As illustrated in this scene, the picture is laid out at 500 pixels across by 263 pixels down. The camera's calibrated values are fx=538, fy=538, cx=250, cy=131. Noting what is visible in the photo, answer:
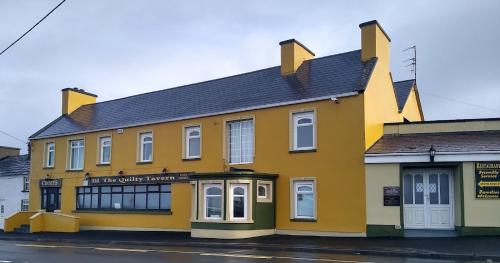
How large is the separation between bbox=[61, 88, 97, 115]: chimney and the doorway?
18.3 feet

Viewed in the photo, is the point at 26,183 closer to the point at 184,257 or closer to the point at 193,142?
the point at 193,142

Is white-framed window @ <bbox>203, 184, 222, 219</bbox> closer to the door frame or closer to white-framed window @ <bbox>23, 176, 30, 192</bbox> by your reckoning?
the door frame

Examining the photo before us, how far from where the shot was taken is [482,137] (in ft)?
68.5

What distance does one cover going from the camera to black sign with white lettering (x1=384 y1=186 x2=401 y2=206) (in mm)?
20719

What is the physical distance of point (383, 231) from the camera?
2073 cm

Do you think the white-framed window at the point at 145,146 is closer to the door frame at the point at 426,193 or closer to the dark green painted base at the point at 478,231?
the door frame at the point at 426,193

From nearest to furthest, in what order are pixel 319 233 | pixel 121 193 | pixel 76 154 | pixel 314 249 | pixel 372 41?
pixel 314 249 → pixel 319 233 → pixel 372 41 → pixel 121 193 → pixel 76 154

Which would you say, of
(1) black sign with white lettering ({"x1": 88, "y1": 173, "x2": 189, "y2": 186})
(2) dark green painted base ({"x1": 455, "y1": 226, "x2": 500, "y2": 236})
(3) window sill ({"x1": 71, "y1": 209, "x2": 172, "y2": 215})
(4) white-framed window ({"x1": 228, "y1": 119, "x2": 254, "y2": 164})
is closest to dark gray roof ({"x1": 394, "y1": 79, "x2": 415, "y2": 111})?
(4) white-framed window ({"x1": 228, "y1": 119, "x2": 254, "y2": 164})

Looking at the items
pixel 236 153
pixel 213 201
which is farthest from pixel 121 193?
pixel 213 201

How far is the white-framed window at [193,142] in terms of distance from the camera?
1068 inches

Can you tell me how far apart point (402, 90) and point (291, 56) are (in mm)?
7699

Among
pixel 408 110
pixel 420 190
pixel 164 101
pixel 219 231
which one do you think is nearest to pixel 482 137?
pixel 420 190

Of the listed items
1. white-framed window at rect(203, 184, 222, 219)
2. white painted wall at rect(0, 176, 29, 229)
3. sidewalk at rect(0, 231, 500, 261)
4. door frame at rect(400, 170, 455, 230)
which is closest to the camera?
sidewalk at rect(0, 231, 500, 261)

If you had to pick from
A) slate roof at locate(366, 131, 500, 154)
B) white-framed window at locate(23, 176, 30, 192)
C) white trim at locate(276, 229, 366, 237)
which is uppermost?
slate roof at locate(366, 131, 500, 154)
